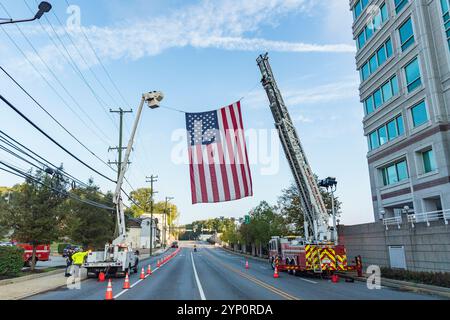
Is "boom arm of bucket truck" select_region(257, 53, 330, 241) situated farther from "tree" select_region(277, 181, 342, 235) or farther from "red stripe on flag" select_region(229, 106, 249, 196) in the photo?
"tree" select_region(277, 181, 342, 235)

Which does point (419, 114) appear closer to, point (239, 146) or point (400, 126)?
point (400, 126)

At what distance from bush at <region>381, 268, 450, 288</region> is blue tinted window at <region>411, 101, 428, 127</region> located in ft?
39.3

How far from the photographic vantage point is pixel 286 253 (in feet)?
85.0

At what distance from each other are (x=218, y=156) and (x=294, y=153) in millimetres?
7710

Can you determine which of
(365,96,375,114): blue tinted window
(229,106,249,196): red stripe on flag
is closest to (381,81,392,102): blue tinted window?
(365,96,375,114): blue tinted window

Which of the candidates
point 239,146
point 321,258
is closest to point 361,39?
point 321,258

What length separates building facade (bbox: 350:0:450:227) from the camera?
83.3ft

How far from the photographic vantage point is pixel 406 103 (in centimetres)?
2866

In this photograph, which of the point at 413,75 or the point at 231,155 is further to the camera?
the point at 413,75

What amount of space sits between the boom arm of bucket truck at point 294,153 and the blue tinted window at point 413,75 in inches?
452

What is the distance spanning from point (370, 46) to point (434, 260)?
21983mm

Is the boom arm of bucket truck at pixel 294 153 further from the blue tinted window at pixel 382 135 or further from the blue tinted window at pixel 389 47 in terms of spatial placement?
the blue tinted window at pixel 389 47
